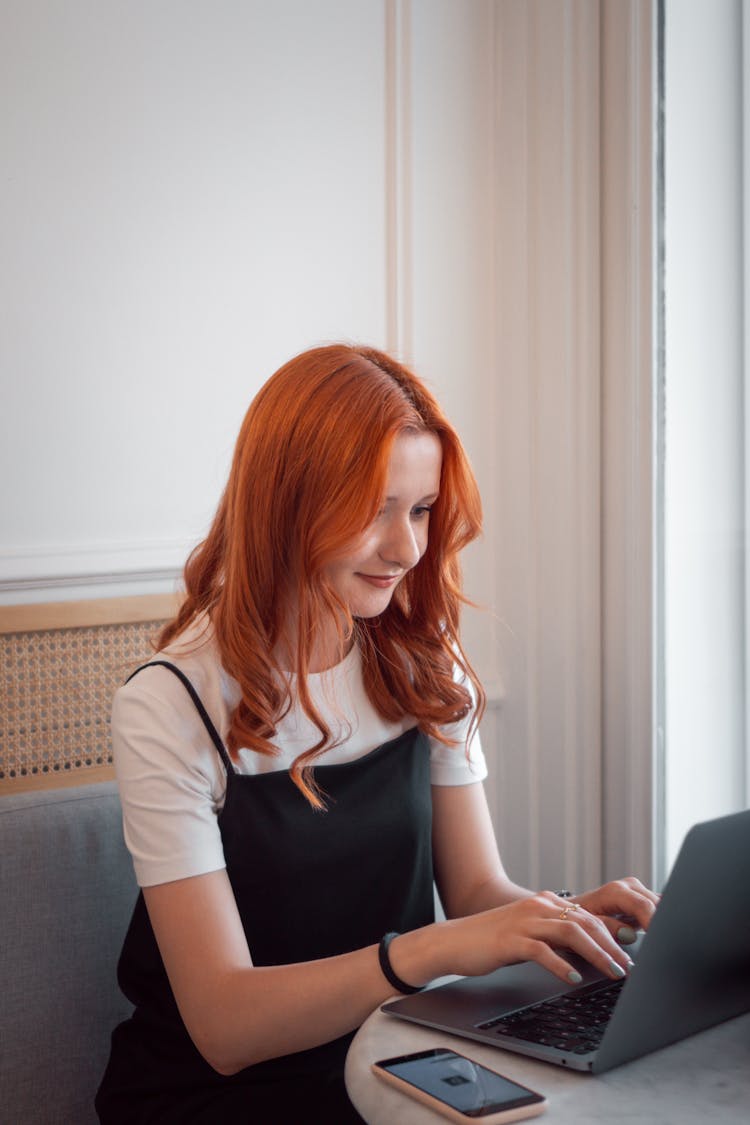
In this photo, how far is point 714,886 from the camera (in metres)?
0.91

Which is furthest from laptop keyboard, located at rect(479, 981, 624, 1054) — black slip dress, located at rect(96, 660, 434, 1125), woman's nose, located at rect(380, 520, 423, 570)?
woman's nose, located at rect(380, 520, 423, 570)

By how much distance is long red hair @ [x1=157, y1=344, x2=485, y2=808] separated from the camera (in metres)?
1.29

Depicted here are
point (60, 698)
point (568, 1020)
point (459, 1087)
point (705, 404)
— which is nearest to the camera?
point (459, 1087)

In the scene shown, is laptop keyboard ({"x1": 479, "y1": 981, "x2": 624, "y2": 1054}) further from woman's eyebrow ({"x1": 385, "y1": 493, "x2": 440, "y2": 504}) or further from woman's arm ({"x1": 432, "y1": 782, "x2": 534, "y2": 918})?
woman's eyebrow ({"x1": 385, "y1": 493, "x2": 440, "y2": 504})

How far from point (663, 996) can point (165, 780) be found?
56cm

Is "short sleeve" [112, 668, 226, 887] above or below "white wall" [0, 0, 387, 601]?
below

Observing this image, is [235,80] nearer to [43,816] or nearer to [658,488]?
[658,488]

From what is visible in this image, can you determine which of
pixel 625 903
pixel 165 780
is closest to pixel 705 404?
pixel 625 903

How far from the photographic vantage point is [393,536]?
133cm

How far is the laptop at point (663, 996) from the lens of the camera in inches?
34.8

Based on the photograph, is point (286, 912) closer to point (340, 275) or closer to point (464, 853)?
point (464, 853)

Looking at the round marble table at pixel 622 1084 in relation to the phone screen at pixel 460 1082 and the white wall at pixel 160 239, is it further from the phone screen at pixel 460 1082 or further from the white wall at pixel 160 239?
the white wall at pixel 160 239

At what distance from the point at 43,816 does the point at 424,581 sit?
570 mm

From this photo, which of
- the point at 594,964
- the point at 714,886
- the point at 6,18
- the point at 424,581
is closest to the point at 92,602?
the point at 424,581
